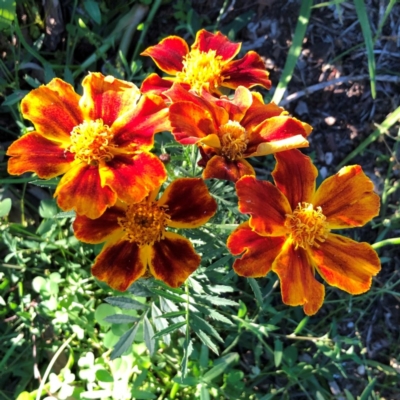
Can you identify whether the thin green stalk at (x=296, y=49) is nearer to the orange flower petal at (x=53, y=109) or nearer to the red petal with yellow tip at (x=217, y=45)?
the red petal with yellow tip at (x=217, y=45)

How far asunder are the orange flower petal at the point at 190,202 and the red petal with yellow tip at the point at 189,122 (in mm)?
147

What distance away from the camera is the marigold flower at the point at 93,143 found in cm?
144

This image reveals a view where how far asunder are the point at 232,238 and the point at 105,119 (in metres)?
0.55

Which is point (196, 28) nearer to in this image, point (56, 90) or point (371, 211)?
point (56, 90)

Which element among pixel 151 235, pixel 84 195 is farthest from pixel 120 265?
pixel 84 195

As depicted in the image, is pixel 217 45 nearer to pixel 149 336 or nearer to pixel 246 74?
pixel 246 74

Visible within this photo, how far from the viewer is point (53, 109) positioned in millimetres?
1583

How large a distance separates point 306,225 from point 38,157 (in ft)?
2.69

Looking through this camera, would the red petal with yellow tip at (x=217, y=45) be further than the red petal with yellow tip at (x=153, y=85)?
Yes

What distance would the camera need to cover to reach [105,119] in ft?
5.33

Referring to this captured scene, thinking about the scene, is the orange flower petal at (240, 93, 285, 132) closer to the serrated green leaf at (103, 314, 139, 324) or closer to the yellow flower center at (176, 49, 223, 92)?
the yellow flower center at (176, 49, 223, 92)

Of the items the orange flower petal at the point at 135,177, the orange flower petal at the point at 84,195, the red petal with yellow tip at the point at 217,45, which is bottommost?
the orange flower petal at the point at 84,195

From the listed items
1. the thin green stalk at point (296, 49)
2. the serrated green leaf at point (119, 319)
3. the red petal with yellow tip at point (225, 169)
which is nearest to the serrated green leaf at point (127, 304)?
the serrated green leaf at point (119, 319)

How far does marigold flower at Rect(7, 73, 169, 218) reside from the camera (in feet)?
4.71
